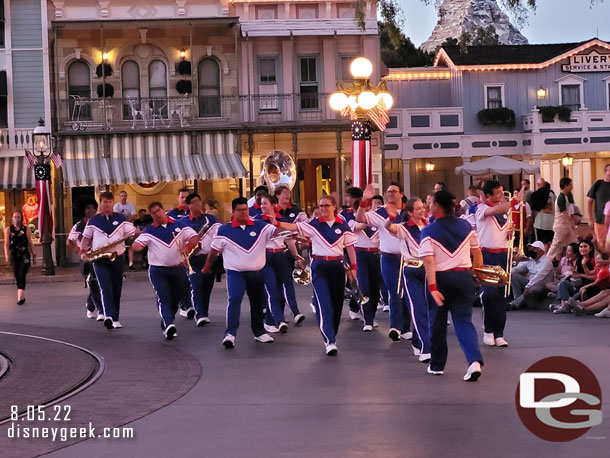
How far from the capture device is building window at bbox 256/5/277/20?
1496 inches

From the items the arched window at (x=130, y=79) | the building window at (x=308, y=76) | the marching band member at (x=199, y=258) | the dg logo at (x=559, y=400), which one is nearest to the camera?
the dg logo at (x=559, y=400)

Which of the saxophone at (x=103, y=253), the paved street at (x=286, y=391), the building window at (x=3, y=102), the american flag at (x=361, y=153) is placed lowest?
the paved street at (x=286, y=391)

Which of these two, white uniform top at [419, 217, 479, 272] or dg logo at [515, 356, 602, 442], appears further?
white uniform top at [419, 217, 479, 272]

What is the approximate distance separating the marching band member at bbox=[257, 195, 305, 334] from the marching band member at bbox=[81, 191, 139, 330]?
2275mm

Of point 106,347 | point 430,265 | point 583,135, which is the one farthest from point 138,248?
point 583,135

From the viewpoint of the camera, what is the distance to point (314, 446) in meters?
9.30

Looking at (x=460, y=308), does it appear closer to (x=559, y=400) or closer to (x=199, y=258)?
(x=559, y=400)

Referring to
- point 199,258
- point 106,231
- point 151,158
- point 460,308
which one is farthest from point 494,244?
point 151,158

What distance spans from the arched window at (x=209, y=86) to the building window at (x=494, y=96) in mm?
10486

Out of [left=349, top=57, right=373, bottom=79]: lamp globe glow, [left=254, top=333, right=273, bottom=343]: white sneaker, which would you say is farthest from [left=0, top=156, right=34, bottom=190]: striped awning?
[left=254, top=333, right=273, bottom=343]: white sneaker

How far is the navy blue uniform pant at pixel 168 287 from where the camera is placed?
16.4 metres

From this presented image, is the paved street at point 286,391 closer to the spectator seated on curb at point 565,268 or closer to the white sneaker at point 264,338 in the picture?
the white sneaker at point 264,338

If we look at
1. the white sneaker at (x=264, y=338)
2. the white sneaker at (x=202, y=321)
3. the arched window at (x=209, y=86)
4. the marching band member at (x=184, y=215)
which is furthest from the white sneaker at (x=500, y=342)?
the arched window at (x=209, y=86)

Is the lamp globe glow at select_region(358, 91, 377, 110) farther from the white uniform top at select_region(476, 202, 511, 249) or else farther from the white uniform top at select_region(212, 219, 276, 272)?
the white uniform top at select_region(212, 219, 276, 272)
